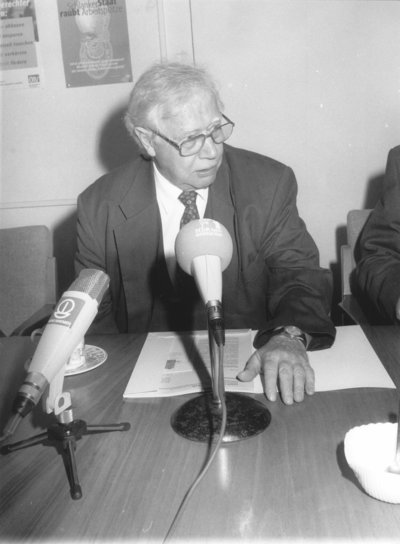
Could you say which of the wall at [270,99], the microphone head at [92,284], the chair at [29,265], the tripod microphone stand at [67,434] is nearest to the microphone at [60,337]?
the microphone head at [92,284]

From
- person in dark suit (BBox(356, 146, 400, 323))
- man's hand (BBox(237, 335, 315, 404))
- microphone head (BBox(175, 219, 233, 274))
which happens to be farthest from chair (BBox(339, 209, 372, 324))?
microphone head (BBox(175, 219, 233, 274))

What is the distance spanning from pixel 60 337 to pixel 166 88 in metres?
1.18

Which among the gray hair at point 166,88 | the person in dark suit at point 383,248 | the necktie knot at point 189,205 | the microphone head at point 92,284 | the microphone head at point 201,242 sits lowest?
the person in dark suit at point 383,248

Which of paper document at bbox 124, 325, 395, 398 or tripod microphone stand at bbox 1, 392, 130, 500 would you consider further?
paper document at bbox 124, 325, 395, 398

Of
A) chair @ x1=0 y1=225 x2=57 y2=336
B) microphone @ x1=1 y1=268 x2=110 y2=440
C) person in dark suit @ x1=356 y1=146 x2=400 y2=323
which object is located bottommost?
chair @ x1=0 y1=225 x2=57 y2=336

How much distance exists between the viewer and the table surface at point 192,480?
0.82m

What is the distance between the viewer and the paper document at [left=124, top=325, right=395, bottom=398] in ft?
4.09

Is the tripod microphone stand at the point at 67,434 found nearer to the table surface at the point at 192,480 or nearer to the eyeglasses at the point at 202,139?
the table surface at the point at 192,480

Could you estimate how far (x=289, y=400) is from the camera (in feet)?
3.84

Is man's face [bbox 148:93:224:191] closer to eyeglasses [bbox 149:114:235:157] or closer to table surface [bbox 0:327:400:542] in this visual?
eyeglasses [bbox 149:114:235:157]

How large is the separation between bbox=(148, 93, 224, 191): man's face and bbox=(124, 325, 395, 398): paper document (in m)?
0.57

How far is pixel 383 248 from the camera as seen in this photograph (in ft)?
6.73

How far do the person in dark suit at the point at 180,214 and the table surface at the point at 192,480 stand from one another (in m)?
0.73

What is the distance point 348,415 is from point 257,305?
0.98 metres
